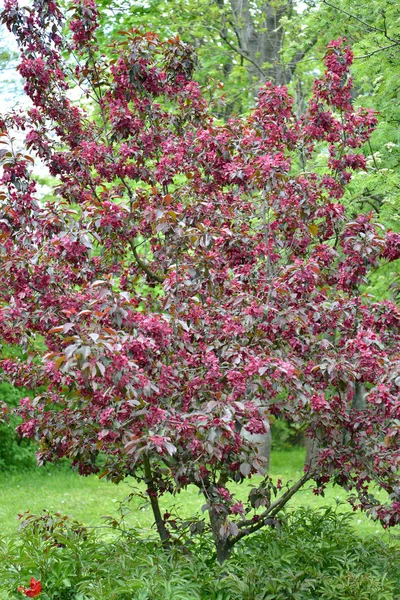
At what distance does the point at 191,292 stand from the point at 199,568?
67.7 inches

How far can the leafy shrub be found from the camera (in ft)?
13.9

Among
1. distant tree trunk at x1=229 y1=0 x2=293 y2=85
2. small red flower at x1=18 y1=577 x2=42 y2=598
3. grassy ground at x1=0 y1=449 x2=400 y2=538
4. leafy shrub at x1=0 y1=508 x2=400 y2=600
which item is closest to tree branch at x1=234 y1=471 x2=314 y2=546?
leafy shrub at x1=0 y1=508 x2=400 y2=600

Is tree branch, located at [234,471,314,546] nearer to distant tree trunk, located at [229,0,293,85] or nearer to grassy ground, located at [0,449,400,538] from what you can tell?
grassy ground, located at [0,449,400,538]

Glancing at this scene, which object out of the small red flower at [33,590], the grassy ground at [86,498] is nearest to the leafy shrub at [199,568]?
the small red flower at [33,590]

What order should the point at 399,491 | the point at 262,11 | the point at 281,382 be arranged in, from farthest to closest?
the point at 262,11 → the point at 399,491 → the point at 281,382

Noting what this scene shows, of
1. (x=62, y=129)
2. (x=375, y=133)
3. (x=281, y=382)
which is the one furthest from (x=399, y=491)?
(x=375, y=133)

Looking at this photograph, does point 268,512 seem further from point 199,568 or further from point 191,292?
point 191,292

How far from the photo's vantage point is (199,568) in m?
4.58

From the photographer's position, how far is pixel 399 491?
13.9 feet

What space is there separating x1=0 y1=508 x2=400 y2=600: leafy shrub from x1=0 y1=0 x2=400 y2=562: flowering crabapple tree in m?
0.30

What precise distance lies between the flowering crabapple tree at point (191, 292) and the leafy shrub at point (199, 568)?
30cm

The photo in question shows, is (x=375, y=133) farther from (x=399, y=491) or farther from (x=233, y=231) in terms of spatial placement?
(x=399, y=491)

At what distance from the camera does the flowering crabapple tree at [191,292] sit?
3.83 metres

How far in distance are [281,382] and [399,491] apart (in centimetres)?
100
